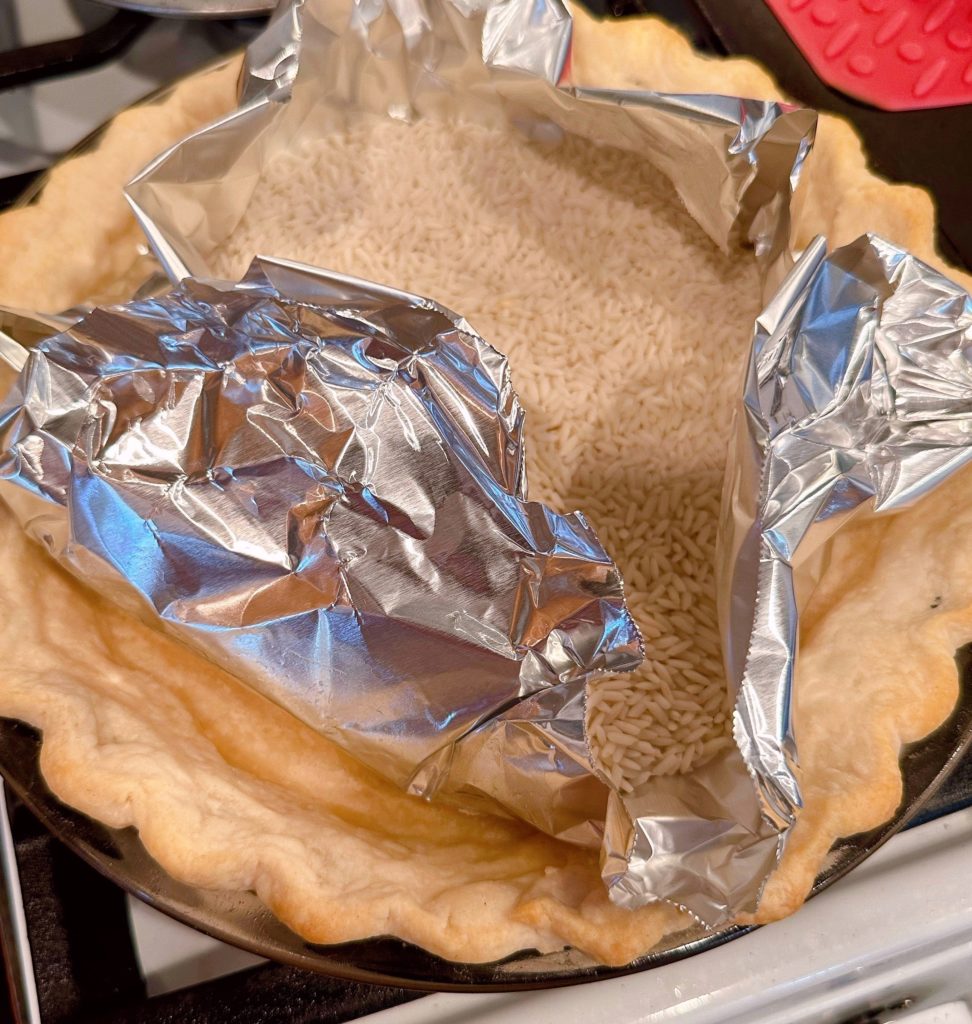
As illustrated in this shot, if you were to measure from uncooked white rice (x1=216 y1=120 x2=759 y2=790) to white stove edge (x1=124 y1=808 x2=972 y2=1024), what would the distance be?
0.55 ft

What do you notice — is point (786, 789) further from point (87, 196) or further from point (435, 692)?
point (87, 196)

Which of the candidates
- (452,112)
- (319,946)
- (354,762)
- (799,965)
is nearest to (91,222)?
(452,112)

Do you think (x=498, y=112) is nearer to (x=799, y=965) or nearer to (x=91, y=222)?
(x=91, y=222)

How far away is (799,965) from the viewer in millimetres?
689

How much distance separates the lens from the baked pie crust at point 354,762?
578 millimetres

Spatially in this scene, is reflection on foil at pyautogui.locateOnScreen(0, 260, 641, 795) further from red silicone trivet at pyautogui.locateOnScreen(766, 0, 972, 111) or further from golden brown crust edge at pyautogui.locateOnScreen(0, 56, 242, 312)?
red silicone trivet at pyautogui.locateOnScreen(766, 0, 972, 111)

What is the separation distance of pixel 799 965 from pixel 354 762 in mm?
365

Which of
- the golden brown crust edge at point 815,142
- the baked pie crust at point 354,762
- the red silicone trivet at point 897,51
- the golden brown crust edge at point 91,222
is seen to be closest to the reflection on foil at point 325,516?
the baked pie crust at point 354,762

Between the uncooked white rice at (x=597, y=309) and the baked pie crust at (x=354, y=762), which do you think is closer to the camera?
the baked pie crust at (x=354, y=762)

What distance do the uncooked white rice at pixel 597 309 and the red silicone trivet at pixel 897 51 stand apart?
0.35 metres

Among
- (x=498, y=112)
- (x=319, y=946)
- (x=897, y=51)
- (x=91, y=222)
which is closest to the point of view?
(x=319, y=946)

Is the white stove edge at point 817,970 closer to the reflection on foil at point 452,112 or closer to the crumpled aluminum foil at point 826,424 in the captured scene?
the crumpled aluminum foil at point 826,424

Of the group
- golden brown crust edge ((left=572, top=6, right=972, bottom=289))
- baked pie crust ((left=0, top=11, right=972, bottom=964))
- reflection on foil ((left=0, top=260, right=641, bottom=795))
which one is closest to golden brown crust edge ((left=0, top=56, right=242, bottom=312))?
baked pie crust ((left=0, top=11, right=972, bottom=964))

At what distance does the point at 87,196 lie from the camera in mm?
859
